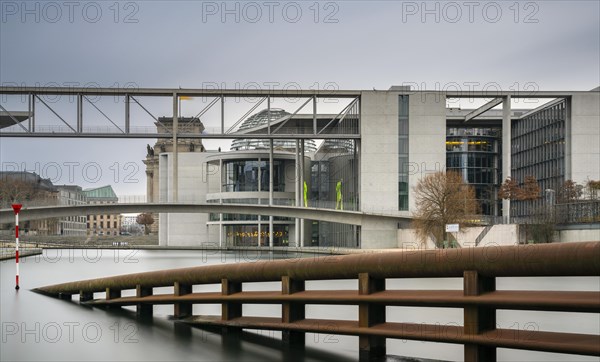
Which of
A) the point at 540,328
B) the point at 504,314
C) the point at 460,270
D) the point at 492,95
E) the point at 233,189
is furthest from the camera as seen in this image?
the point at 233,189

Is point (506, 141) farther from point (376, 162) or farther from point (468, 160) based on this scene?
point (468, 160)

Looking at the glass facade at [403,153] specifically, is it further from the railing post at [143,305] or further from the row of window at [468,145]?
the railing post at [143,305]

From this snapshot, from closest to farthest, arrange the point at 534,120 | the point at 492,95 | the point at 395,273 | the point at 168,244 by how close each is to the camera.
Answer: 1. the point at 395,273
2. the point at 492,95
3. the point at 534,120
4. the point at 168,244

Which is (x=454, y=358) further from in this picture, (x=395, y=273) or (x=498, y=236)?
(x=498, y=236)

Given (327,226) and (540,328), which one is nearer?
(540,328)

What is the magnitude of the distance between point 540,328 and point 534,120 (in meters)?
87.6

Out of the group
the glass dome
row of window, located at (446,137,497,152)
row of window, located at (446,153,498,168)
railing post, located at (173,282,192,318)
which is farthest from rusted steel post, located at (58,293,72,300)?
row of window, located at (446,137,497,152)

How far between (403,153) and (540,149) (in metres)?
25.7

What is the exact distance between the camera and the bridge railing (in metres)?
5.62

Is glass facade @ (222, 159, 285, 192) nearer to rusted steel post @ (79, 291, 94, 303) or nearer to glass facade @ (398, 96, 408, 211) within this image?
glass facade @ (398, 96, 408, 211)

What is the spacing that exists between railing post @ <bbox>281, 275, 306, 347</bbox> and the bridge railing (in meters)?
0.01

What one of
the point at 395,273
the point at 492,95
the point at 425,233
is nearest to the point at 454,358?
the point at 395,273

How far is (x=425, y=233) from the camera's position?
207 feet

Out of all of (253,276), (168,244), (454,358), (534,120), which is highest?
(534,120)
